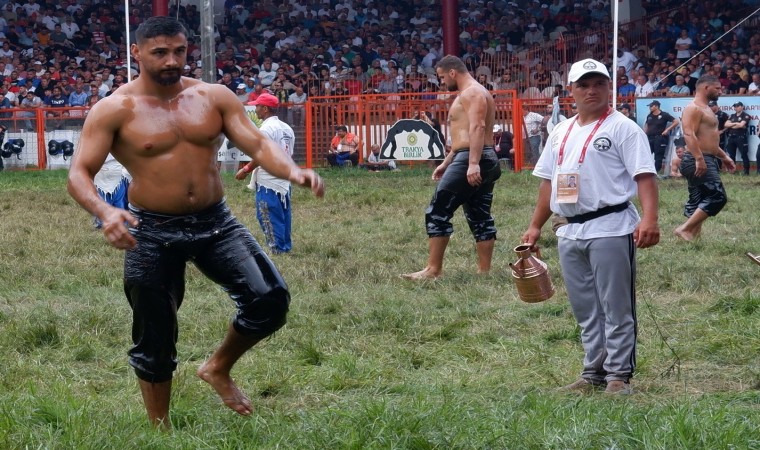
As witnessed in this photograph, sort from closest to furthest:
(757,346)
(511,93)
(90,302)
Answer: (757,346), (90,302), (511,93)

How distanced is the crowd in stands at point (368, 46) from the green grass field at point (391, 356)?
13.3m

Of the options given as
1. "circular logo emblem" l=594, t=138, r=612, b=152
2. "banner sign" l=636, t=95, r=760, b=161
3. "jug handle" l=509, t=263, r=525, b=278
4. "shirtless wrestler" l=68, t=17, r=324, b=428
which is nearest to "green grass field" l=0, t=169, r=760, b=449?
"shirtless wrestler" l=68, t=17, r=324, b=428

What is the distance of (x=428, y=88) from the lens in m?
26.0

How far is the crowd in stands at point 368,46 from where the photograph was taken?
2527 centimetres

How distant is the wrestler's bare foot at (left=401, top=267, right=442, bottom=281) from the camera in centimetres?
940

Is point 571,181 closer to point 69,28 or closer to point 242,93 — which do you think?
point 242,93

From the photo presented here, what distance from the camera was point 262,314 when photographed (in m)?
5.05

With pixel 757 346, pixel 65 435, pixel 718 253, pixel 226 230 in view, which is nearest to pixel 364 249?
pixel 718 253

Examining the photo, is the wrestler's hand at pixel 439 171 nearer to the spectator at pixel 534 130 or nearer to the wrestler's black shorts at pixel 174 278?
the wrestler's black shorts at pixel 174 278

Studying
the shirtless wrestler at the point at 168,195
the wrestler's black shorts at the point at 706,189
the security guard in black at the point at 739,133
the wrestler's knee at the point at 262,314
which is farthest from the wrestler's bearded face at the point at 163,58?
the security guard in black at the point at 739,133

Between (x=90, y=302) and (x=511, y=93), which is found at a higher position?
(x=511, y=93)

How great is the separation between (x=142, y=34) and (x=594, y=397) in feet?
8.76

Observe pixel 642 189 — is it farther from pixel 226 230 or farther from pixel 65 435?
pixel 65 435

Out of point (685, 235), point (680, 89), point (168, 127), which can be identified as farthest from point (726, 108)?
point (168, 127)
